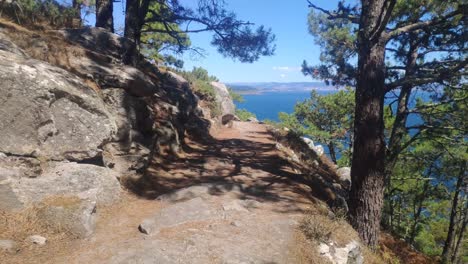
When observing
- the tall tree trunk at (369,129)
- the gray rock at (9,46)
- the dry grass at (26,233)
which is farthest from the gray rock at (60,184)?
the tall tree trunk at (369,129)

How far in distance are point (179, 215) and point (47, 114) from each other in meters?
2.69

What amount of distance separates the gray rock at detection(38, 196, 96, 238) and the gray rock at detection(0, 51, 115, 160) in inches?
34.7

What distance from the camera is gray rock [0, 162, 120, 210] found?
16.4ft

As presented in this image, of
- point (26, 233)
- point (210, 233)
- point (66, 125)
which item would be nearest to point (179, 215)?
point (210, 233)

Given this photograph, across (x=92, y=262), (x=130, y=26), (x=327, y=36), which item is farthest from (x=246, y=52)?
(x=92, y=262)

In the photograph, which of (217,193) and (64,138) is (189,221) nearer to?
(217,193)

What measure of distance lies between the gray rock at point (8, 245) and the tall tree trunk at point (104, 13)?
904 centimetres

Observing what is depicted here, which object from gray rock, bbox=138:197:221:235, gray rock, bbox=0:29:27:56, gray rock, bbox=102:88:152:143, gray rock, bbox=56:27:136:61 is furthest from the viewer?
gray rock, bbox=56:27:136:61

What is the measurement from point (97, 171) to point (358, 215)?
538 cm

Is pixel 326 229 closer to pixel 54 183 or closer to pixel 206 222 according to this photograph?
pixel 206 222

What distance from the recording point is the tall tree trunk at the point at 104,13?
1173 centimetres

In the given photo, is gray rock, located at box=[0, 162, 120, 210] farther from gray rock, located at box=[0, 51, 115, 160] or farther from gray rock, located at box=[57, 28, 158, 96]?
gray rock, located at box=[57, 28, 158, 96]

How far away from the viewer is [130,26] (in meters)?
11.8

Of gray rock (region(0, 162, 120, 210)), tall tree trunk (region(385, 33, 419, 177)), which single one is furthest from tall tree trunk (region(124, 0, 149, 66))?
tall tree trunk (region(385, 33, 419, 177))
